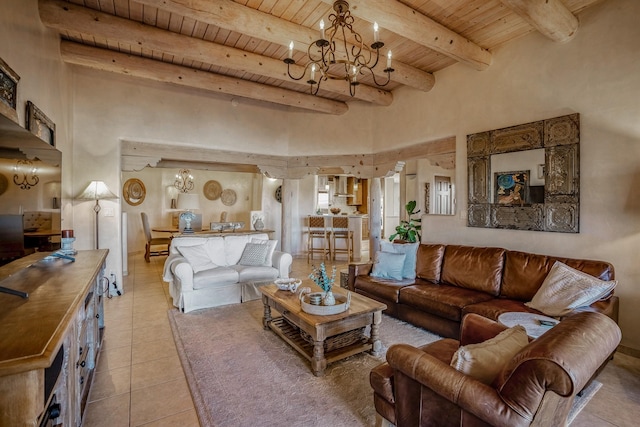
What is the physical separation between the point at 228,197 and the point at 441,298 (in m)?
→ 8.21

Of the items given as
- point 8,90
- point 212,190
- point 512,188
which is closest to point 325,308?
point 512,188

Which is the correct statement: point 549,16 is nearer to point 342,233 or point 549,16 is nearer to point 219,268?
point 219,268

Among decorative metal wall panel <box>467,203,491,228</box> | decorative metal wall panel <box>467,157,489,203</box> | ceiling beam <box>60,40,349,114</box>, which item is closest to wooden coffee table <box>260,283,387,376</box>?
decorative metal wall panel <box>467,203,491,228</box>

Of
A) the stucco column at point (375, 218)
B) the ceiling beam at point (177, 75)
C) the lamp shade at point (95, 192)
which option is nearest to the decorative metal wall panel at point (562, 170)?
the stucco column at point (375, 218)

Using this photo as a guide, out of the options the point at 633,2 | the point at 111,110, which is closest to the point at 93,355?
the point at 111,110

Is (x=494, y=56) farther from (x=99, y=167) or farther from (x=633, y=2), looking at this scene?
(x=99, y=167)

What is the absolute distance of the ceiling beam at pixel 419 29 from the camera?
2810 millimetres

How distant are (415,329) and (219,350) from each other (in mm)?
2010

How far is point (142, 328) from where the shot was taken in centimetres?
338

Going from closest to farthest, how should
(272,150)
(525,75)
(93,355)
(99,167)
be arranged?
(93,355)
(525,75)
(99,167)
(272,150)

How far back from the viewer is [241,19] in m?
3.04

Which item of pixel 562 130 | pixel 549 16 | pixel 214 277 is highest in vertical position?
pixel 549 16

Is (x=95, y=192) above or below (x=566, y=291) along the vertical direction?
above

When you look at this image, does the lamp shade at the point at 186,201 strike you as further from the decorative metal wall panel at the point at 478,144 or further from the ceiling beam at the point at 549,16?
the ceiling beam at the point at 549,16
